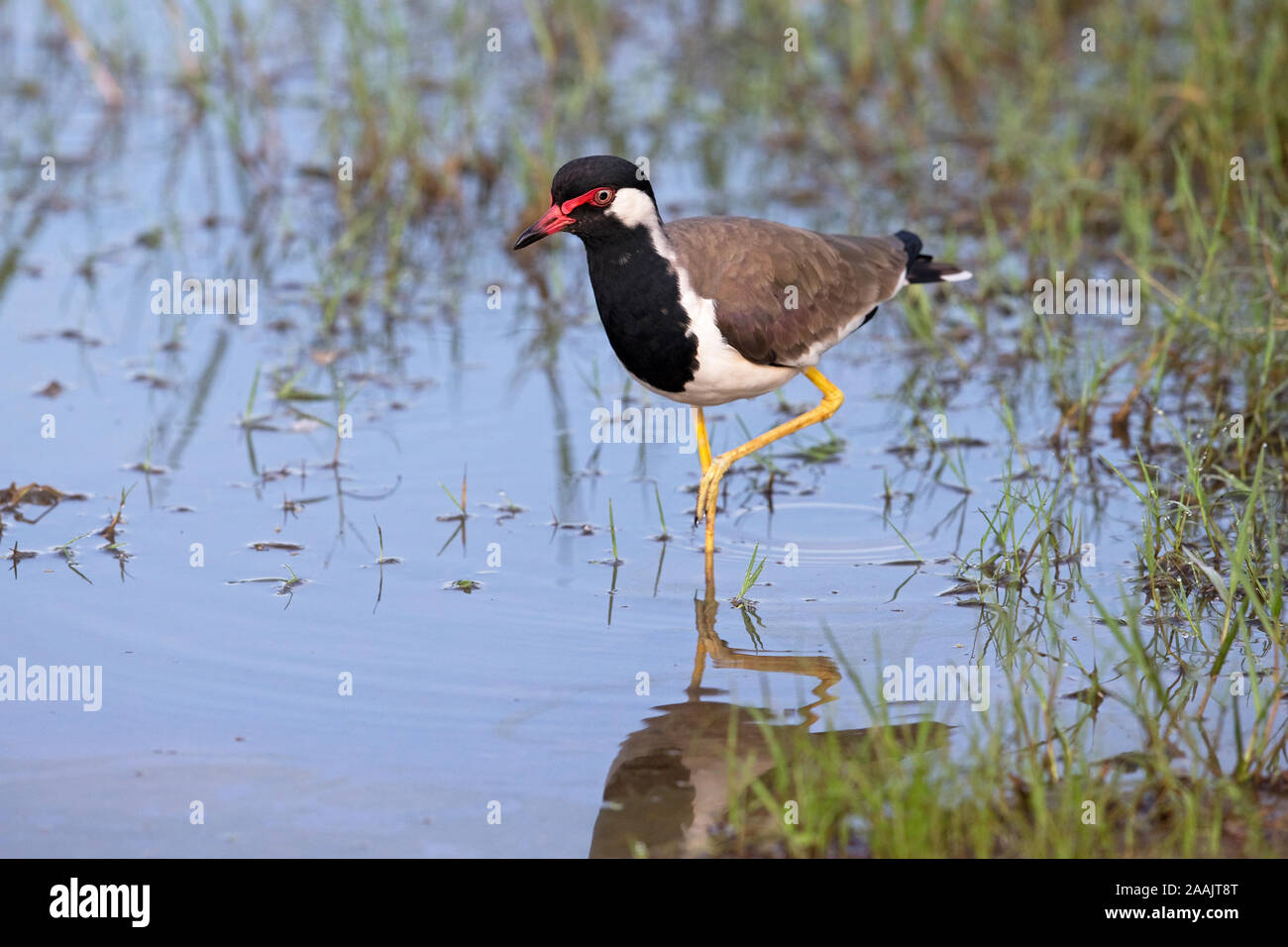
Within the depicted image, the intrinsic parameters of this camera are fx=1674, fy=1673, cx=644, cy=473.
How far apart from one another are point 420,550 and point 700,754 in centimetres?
166

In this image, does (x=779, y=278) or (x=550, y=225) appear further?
(x=779, y=278)

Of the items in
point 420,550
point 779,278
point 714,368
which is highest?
point 779,278

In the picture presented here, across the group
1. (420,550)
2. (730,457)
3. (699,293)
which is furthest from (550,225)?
(420,550)

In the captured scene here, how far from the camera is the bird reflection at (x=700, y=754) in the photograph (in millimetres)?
4094

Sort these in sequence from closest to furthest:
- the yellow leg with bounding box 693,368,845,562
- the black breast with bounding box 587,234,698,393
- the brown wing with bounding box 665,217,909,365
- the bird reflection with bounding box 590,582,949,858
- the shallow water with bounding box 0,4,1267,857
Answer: the bird reflection with bounding box 590,582,949,858 → the shallow water with bounding box 0,4,1267,857 → the black breast with bounding box 587,234,698,393 → the brown wing with bounding box 665,217,909,365 → the yellow leg with bounding box 693,368,845,562

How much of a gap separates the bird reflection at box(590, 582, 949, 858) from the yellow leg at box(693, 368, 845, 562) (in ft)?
2.45

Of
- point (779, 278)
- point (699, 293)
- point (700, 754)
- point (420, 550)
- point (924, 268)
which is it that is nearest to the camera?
point (700, 754)

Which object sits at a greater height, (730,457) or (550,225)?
(550,225)

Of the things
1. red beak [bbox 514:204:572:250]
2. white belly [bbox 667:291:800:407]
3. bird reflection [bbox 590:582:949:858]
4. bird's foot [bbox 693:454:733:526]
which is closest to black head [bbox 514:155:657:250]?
red beak [bbox 514:204:572:250]

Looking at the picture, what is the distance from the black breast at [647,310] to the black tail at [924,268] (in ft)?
4.81

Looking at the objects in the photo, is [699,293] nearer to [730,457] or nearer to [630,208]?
[630,208]

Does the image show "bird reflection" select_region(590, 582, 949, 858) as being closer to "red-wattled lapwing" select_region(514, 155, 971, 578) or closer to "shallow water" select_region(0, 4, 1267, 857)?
"shallow water" select_region(0, 4, 1267, 857)

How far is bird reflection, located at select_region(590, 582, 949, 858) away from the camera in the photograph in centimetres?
409

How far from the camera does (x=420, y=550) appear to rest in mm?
5816
